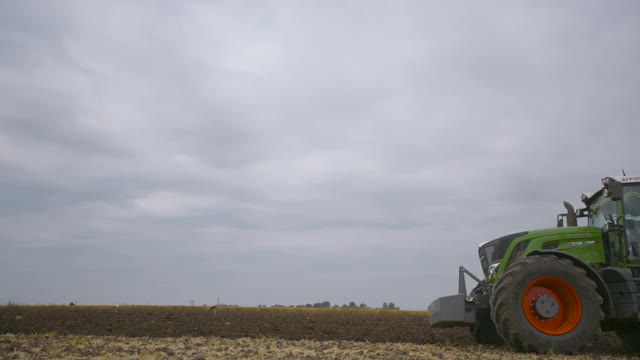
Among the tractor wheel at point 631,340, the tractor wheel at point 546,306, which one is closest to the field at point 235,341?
the tractor wheel at point 631,340

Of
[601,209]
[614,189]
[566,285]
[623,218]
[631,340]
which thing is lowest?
[631,340]

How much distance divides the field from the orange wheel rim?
2.35 ft

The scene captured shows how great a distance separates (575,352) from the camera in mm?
10586

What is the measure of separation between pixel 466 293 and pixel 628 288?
2963 mm

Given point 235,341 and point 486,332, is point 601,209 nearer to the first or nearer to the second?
point 486,332

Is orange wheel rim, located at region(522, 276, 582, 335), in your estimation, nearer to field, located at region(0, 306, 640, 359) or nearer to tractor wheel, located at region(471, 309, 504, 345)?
field, located at region(0, 306, 640, 359)

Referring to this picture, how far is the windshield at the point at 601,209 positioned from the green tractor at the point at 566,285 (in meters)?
0.02

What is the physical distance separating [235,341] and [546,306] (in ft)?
20.4

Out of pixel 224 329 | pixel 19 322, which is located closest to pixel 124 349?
pixel 224 329

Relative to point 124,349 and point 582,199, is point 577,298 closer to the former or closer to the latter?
point 582,199

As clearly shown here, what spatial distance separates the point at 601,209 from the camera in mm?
12359

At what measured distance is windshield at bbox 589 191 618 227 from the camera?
11.9m

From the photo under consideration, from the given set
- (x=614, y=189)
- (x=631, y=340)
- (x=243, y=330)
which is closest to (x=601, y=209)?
(x=614, y=189)

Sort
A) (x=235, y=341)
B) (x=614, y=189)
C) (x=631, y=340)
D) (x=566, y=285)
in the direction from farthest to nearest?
(x=235, y=341)
(x=631, y=340)
(x=614, y=189)
(x=566, y=285)
